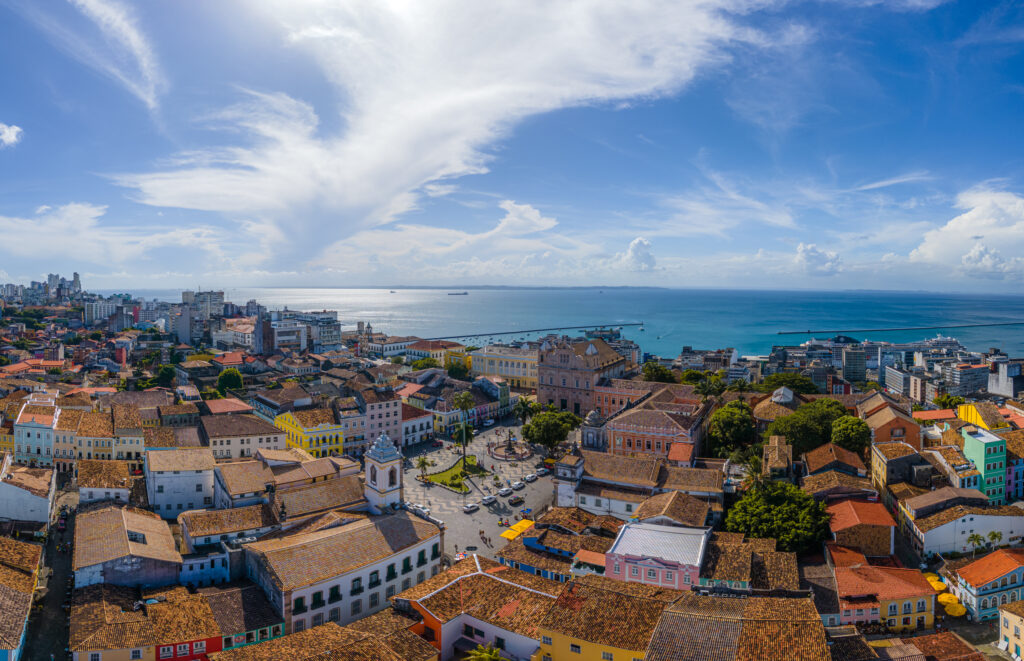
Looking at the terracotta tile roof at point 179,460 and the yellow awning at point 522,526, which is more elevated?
the terracotta tile roof at point 179,460

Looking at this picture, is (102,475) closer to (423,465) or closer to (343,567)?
(343,567)

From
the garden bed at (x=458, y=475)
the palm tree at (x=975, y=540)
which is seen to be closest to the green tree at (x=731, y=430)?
the palm tree at (x=975, y=540)

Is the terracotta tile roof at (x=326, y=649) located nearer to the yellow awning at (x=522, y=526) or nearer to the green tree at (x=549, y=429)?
the yellow awning at (x=522, y=526)

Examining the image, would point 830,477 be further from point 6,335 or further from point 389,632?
point 6,335

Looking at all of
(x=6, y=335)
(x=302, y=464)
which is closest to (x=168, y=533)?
(x=302, y=464)

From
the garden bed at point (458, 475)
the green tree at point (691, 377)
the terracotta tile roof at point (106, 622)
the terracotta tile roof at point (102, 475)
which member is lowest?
the garden bed at point (458, 475)

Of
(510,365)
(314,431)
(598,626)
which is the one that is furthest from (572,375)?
(598,626)

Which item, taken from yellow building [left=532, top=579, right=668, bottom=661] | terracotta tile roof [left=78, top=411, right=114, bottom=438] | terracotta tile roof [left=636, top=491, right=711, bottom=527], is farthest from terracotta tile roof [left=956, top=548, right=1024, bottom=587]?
terracotta tile roof [left=78, top=411, right=114, bottom=438]
